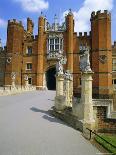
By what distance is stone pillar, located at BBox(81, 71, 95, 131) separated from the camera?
11.6 metres

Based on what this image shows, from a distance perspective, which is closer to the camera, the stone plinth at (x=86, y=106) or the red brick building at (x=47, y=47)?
the stone plinth at (x=86, y=106)

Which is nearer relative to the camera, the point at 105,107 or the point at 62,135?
the point at 62,135

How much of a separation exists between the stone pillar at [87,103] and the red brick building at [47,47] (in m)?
28.4

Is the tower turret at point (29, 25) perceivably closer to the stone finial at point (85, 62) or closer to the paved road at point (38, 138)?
the stone finial at point (85, 62)

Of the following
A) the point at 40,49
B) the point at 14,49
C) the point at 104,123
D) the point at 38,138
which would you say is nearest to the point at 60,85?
the point at 104,123

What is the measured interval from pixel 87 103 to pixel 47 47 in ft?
110

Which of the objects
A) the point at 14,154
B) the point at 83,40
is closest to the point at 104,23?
the point at 83,40

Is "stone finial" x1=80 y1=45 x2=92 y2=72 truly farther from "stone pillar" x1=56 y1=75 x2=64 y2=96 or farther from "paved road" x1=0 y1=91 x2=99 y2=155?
"stone pillar" x1=56 y1=75 x2=64 y2=96

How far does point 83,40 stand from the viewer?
4284cm

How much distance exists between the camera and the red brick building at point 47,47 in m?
40.8

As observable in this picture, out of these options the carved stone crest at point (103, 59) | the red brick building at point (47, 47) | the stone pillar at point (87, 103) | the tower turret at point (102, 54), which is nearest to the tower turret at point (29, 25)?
the red brick building at point (47, 47)

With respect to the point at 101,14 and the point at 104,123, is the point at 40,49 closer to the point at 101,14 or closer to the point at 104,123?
the point at 101,14

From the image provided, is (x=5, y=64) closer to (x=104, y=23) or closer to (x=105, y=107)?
(x=104, y=23)

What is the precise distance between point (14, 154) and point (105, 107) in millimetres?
6903
